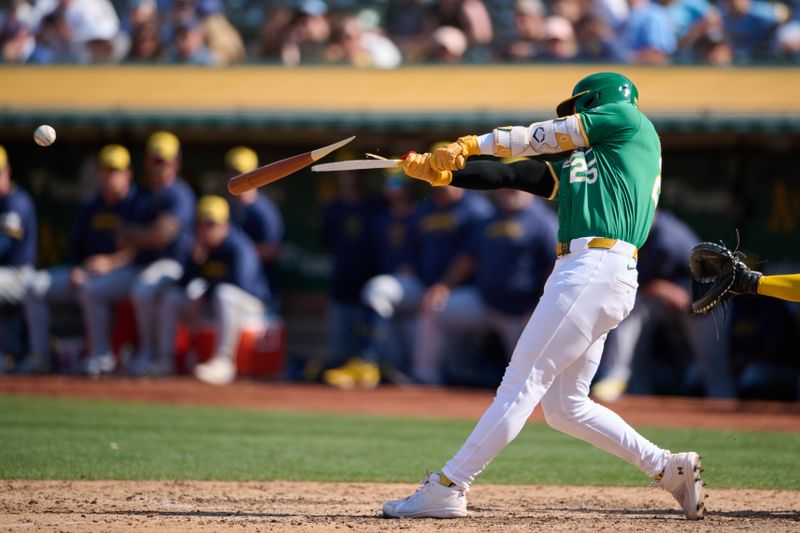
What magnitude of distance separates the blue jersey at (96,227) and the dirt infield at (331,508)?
19.1 feet

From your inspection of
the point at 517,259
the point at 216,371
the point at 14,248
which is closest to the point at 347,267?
the point at 216,371

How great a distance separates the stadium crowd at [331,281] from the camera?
10.1 m

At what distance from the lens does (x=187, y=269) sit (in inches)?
433

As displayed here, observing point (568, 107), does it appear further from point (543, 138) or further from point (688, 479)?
point (688, 479)

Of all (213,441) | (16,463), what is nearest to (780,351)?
(213,441)

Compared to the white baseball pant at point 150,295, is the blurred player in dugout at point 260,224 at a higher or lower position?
higher

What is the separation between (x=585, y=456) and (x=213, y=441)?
215 cm

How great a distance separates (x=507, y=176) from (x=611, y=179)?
0.41 meters

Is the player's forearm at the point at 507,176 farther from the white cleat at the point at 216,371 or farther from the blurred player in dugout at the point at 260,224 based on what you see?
the blurred player in dugout at the point at 260,224

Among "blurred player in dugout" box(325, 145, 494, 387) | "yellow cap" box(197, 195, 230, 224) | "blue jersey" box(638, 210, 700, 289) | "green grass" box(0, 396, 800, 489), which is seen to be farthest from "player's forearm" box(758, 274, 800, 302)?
"yellow cap" box(197, 195, 230, 224)

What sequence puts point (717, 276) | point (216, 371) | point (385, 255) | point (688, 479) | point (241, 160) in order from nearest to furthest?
point (688, 479) → point (717, 276) → point (216, 371) → point (241, 160) → point (385, 255)

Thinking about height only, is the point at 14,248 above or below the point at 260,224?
below

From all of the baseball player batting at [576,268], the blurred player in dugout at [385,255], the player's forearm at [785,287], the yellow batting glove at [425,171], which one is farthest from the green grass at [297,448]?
the blurred player in dugout at [385,255]

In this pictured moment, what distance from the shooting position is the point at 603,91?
4.83 metres
